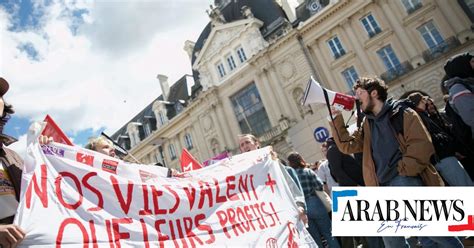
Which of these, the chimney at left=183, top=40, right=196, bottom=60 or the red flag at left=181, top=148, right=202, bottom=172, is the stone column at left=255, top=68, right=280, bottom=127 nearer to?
the chimney at left=183, top=40, right=196, bottom=60

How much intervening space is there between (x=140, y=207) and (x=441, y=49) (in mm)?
20637

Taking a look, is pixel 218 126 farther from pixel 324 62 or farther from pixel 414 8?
pixel 414 8

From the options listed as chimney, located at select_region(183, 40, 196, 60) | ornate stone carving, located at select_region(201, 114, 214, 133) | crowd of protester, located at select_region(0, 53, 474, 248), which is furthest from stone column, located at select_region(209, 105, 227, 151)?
crowd of protester, located at select_region(0, 53, 474, 248)

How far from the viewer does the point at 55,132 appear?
3.03 metres

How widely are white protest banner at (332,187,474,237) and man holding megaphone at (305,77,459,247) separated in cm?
17

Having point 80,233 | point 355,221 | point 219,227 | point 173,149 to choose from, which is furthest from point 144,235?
point 173,149

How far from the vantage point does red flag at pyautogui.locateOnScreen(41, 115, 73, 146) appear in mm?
2988

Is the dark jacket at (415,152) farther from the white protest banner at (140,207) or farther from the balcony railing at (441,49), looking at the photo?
the balcony railing at (441,49)

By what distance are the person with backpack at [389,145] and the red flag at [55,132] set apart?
2.93 meters

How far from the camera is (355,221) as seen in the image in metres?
2.70

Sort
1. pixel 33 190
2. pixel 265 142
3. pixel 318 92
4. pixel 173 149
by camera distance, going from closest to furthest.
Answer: pixel 33 190 → pixel 318 92 → pixel 265 142 → pixel 173 149

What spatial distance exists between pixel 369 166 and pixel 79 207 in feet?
9.10

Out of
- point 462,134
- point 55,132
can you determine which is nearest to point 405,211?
point 462,134

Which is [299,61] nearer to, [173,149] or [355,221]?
[173,149]
